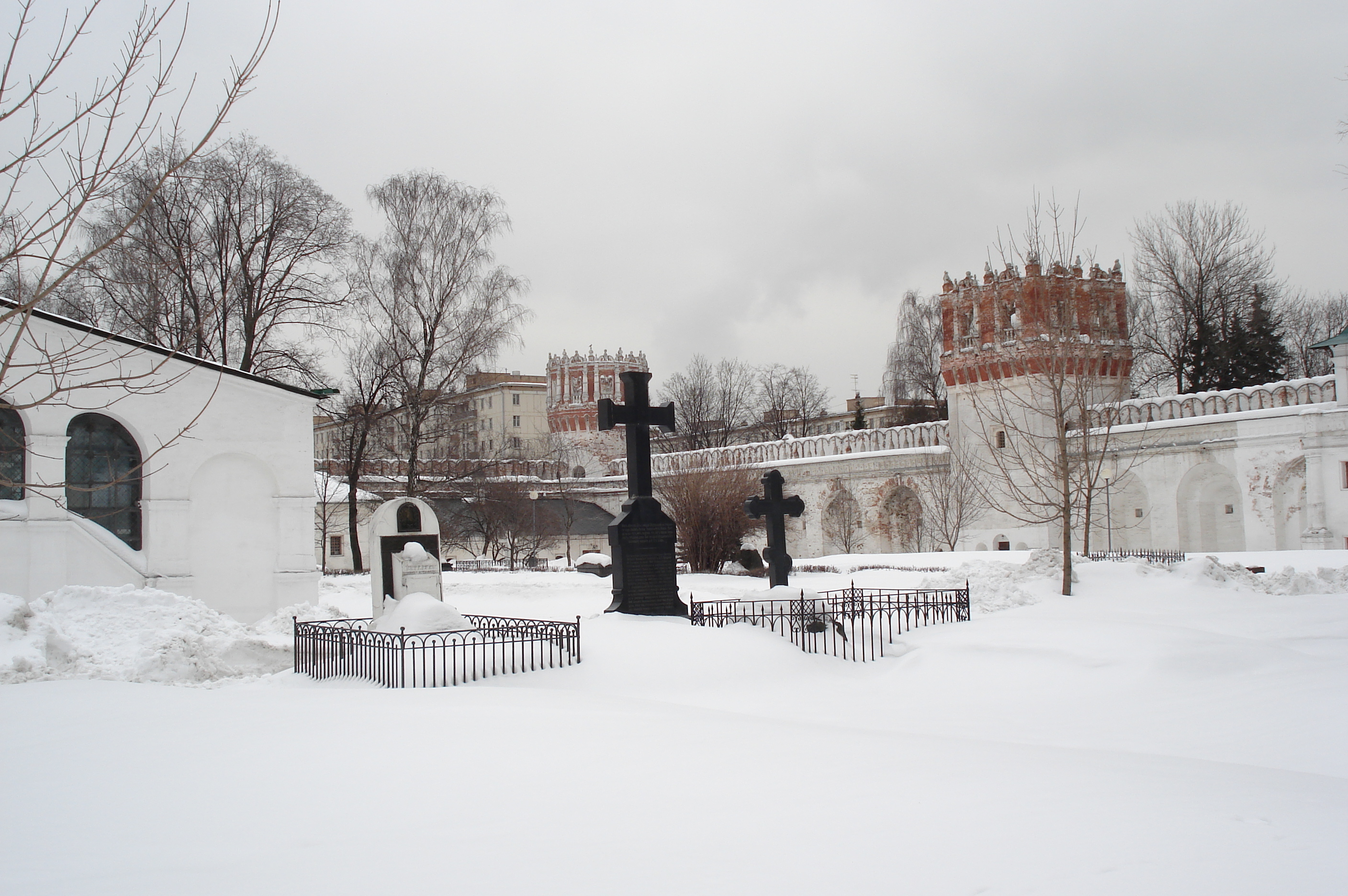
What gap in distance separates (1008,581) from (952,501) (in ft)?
44.9

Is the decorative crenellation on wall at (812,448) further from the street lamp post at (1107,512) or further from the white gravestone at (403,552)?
the white gravestone at (403,552)

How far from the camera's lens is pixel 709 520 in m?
25.5

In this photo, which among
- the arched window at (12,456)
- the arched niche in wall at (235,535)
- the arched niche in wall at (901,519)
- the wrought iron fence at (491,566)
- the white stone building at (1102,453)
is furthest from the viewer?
the arched niche in wall at (901,519)

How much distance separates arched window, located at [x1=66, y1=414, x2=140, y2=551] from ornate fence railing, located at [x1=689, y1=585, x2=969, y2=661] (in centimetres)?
906

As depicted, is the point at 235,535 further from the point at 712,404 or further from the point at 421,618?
the point at 712,404

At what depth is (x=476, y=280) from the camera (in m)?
26.9

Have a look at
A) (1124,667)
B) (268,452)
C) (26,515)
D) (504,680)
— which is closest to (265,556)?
(268,452)

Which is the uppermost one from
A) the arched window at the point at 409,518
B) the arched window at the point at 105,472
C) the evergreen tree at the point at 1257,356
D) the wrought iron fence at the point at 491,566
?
the evergreen tree at the point at 1257,356

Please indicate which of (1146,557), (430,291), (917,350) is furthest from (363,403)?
(917,350)

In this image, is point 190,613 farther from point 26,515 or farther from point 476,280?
point 476,280

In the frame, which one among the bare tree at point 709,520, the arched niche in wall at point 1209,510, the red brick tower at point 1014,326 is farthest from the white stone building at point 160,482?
the arched niche in wall at point 1209,510

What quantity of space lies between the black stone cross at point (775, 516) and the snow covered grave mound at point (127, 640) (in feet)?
24.5

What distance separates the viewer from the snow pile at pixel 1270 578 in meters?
15.0

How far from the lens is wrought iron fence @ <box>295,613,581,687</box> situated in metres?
9.91
